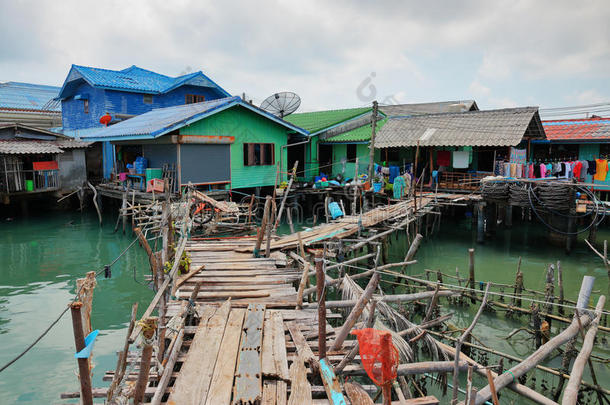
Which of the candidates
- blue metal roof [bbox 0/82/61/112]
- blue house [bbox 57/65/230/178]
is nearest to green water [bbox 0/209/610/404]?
blue house [bbox 57/65/230/178]

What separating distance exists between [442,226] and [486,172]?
344cm

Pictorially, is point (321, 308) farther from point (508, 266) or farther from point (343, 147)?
point (343, 147)

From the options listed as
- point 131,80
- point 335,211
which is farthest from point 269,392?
point 131,80

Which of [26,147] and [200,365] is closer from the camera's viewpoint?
[200,365]

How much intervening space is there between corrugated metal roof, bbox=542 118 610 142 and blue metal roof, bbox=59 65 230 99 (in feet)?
72.0

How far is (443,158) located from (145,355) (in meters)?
20.1

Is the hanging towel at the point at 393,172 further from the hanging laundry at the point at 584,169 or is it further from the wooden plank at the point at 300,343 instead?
the wooden plank at the point at 300,343

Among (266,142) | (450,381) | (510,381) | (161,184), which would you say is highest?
(266,142)

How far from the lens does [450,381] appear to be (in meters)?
8.09

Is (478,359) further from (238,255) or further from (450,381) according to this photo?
(238,255)

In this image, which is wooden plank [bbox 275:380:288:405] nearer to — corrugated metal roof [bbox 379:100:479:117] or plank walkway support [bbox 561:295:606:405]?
plank walkway support [bbox 561:295:606:405]

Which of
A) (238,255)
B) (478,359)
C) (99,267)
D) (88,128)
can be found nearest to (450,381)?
(478,359)

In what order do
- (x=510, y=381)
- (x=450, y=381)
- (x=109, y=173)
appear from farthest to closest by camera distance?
(x=109, y=173) → (x=450, y=381) → (x=510, y=381)

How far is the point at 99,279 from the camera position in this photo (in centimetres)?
1407
